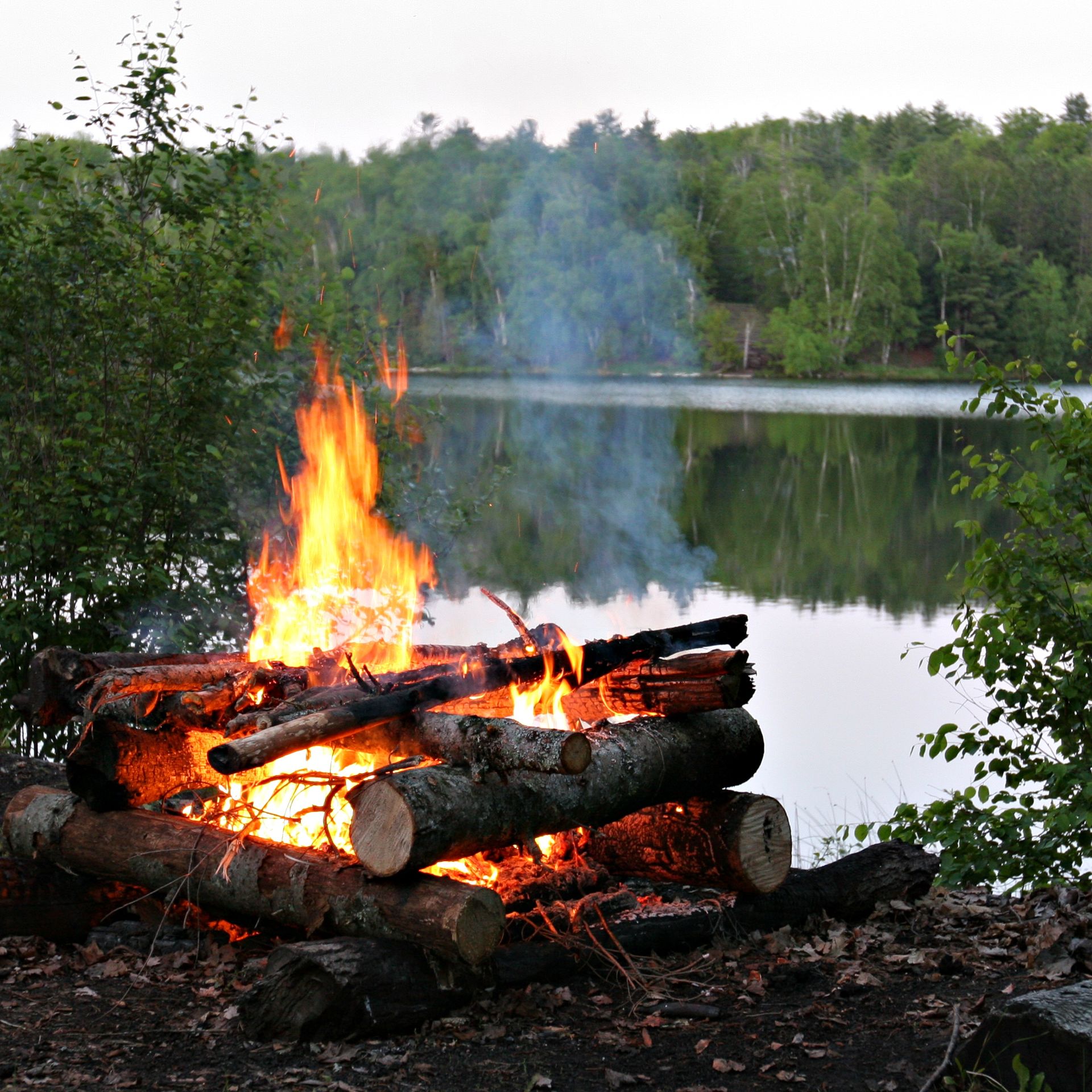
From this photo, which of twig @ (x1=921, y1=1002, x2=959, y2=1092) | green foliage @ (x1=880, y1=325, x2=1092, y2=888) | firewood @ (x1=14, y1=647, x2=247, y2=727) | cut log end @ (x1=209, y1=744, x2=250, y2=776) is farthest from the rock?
firewood @ (x1=14, y1=647, x2=247, y2=727)

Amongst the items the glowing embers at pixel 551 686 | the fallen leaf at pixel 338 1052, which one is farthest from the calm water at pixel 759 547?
the fallen leaf at pixel 338 1052

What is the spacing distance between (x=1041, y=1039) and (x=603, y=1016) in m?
1.57

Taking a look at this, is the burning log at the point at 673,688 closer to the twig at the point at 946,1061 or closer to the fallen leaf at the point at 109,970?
the twig at the point at 946,1061

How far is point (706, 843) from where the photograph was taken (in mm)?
5262

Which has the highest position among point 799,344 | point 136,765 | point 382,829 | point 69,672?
point 799,344

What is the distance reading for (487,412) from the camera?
27875mm

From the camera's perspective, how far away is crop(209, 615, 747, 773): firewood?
4.25m

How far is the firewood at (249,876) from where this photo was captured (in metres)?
4.25

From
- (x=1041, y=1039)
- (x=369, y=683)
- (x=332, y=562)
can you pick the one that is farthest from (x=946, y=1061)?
(x=332, y=562)

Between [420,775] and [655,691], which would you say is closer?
[420,775]

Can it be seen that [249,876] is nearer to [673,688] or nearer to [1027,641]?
[673,688]

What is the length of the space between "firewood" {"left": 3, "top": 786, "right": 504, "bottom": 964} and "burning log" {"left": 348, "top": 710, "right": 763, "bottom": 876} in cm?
15

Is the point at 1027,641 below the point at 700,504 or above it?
above

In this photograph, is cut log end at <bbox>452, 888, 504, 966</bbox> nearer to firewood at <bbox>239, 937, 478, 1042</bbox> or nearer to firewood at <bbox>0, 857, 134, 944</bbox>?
firewood at <bbox>239, 937, 478, 1042</bbox>
